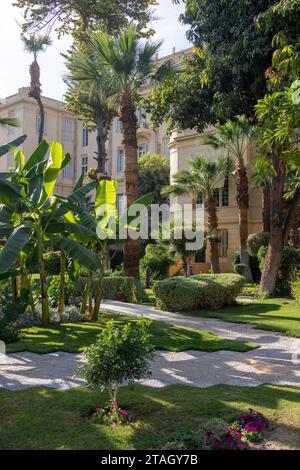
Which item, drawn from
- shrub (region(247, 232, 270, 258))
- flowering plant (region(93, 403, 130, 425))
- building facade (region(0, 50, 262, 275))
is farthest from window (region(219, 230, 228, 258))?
flowering plant (region(93, 403, 130, 425))

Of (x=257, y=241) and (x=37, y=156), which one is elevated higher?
(x=37, y=156)

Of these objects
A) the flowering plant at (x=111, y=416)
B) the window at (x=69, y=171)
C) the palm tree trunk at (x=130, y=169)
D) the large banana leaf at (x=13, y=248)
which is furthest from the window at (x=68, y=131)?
the flowering plant at (x=111, y=416)

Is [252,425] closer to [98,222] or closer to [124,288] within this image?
[98,222]

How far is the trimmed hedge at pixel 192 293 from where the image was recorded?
1530 centimetres

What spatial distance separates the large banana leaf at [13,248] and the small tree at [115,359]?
3.46 meters

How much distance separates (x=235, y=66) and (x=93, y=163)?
34.9 metres

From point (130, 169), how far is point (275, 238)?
19.6 ft

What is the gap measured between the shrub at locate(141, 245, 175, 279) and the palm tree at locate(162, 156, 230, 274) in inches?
114

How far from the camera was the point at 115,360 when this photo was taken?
5289 millimetres

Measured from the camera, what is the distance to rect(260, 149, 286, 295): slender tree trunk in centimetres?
1848

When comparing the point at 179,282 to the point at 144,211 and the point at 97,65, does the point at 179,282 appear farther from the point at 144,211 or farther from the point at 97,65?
the point at 97,65

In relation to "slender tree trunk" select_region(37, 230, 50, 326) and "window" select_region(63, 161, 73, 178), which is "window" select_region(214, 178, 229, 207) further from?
"window" select_region(63, 161, 73, 178)

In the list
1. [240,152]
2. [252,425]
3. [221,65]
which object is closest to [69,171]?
[240,152]

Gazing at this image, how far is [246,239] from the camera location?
88.8 ft
